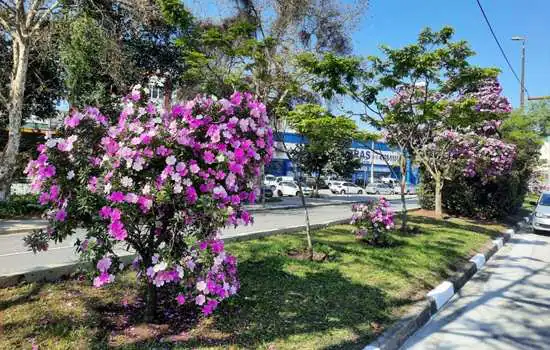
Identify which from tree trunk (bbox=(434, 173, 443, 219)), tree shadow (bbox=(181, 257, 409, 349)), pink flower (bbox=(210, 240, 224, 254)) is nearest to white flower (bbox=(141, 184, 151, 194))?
pink flower (bbox=(210, 240, 224, 254))

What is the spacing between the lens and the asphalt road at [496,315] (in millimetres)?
4840

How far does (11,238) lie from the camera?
36.8 feet

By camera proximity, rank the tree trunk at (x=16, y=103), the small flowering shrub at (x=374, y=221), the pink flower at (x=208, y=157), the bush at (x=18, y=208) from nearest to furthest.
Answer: the pink flower at (x=208, y=157)
the small flowering shrub at (x=374, y=221)
the tree trunk at (x=16, y=103)
the bush at (x=18, y=208)

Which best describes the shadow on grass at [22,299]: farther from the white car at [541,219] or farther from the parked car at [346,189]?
the parked car at [346,189]

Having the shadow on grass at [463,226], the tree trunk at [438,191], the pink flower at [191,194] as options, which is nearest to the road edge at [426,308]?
the pink flower at [191,194]

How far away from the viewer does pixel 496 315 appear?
5832 millimetres

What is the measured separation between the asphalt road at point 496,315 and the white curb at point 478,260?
0.14 metres

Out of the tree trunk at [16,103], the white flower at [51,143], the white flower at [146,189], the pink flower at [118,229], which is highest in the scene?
the tree trunk at [16,103]

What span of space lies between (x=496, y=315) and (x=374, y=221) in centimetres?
329

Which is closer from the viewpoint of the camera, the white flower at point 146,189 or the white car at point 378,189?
the white flower at point 146,189

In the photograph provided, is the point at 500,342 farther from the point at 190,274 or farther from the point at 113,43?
the point at 113,43

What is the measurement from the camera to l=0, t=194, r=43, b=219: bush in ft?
48.4

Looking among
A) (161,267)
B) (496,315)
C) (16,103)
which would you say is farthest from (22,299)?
(16,103)

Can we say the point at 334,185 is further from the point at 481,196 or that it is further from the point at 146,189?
the point at 146,189
